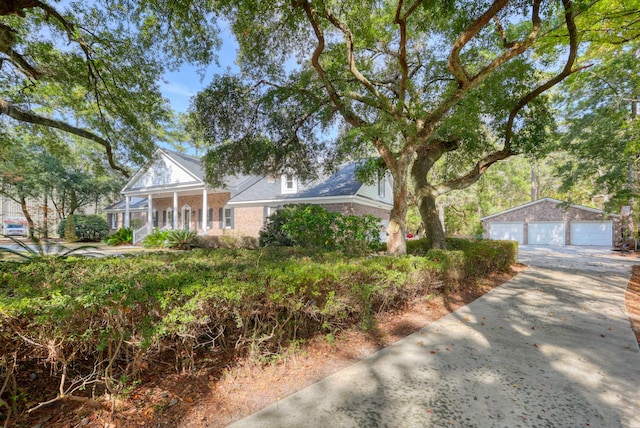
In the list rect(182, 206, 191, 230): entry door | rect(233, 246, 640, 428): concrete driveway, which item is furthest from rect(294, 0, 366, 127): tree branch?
rect(182, 206, 191, 230): entry door

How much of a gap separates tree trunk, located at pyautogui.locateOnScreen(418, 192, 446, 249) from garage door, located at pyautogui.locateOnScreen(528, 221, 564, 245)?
21.4 m

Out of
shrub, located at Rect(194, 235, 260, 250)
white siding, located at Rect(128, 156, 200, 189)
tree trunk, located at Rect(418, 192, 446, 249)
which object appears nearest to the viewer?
tree trunk, located at Rect(418, 192, 446, 249)

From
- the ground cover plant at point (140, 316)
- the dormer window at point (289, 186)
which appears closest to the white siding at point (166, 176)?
the dormer window at point (289, 186)

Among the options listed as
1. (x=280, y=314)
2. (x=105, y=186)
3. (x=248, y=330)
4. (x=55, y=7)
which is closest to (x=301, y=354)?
(x=280, y=314)

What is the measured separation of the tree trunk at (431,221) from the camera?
9133mm

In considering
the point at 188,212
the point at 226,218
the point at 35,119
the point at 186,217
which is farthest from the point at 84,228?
the point at 35,119

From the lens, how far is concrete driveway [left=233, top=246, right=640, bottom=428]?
2.50 metres

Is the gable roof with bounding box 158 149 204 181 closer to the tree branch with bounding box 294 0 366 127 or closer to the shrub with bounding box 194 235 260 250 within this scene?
the shrub with bounding box 194 235 260 250

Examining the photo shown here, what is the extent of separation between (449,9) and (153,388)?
311 inches

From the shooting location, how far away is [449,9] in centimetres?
598

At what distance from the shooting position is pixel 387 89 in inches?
380

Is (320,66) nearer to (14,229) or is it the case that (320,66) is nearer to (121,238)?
(121,238)

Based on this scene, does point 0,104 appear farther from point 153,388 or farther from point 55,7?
point 153,388

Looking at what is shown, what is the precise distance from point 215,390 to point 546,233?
29.7 metres
